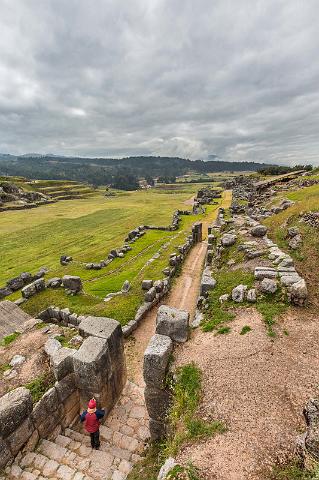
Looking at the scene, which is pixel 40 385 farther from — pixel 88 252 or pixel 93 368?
pixel 88 252

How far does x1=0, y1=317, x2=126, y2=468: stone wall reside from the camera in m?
7.34

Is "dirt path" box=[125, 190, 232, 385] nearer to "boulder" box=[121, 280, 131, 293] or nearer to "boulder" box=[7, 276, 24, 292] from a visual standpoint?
"boulder" box=[121, 280, 131, 293]

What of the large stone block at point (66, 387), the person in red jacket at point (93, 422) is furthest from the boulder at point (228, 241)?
the person in red jacket at point (93, 422)

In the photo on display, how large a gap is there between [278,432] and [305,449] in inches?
28.0

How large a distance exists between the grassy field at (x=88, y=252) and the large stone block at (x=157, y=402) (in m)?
6.81

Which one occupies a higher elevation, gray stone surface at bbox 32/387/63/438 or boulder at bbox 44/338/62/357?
boulder at bbox 44/338/62/357

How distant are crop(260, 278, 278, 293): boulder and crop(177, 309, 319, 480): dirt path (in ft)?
4.17

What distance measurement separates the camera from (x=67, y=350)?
9641mm

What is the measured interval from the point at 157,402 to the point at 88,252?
82.6 feet

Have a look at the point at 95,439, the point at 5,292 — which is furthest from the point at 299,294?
the point at 5,292

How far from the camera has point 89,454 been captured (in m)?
8.01

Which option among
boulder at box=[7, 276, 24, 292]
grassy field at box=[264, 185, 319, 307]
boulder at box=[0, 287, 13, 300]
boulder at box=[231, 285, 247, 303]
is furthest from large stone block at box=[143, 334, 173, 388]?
boulder at box=[7, 276, 24, 292]

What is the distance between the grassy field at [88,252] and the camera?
1708 centimetres

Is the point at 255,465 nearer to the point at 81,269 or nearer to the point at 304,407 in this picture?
the point at 304,407
